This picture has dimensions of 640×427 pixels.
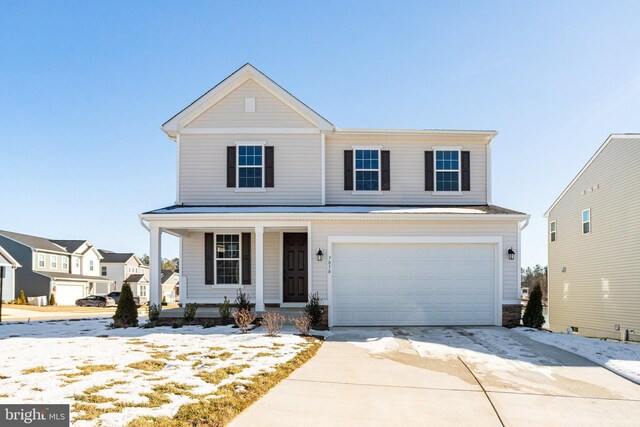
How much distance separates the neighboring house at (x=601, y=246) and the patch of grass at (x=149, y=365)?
15772 millimetres

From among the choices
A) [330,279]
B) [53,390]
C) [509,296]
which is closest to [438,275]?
[509,296]

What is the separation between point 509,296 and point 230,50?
38.6 ft

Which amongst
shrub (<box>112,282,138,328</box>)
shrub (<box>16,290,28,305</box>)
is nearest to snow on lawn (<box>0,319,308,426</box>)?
shrub (<box>112,282,138,328</box>)

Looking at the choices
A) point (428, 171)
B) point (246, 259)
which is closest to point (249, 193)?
point (246, 259)

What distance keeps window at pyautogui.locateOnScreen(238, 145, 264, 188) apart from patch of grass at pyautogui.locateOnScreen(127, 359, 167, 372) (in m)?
7.85

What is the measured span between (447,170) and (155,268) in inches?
381

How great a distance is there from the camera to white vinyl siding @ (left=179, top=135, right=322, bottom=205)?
14.4 metres

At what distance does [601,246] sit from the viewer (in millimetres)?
17828

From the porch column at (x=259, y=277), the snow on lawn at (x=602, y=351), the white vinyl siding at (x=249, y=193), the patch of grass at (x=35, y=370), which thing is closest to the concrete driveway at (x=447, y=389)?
the snow on lawn at (x=602, y=351)

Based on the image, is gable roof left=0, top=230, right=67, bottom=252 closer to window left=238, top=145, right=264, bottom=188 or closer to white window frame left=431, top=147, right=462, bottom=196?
window left=238, top=145, right=264, bottom=188

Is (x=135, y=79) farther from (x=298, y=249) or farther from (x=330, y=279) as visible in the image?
(x=330, y=279)

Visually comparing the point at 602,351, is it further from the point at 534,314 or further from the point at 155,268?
the point at 155,268

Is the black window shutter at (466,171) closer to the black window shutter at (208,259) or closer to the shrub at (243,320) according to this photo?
the shrub at (243,320)

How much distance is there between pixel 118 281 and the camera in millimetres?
50406
